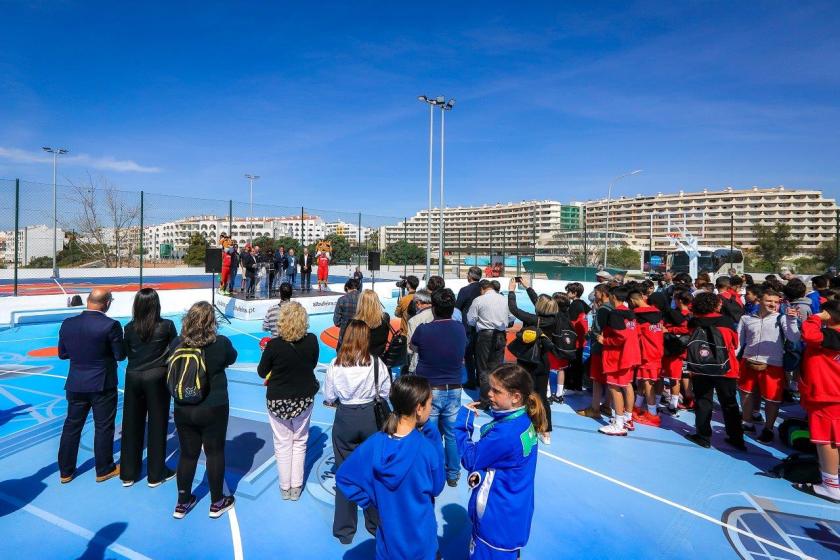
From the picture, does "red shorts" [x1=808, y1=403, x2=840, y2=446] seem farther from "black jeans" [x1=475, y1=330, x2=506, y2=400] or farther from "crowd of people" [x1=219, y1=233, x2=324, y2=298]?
"crowd of people" [x1=219, y1=233, x2=324, y2=298]

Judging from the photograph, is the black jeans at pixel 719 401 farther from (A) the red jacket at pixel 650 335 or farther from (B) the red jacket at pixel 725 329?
(A) the red jacket at pixel 650 335

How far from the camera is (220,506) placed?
3600 mm

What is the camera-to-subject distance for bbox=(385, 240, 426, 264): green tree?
31234mm

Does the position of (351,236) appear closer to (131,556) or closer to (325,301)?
(325,301)

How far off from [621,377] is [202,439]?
14.0 ft

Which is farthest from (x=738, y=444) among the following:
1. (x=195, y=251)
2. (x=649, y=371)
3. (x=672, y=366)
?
(x=195, y=251)

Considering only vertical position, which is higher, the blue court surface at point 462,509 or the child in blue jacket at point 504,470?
the child in blue jacket at point 504,470

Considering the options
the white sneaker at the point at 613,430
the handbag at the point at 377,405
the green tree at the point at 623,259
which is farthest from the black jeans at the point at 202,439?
Answer: the green tree at the point at 623,259

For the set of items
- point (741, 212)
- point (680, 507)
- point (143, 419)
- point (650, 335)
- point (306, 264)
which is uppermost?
point (741, 212)

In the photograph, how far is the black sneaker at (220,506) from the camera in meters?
3.57

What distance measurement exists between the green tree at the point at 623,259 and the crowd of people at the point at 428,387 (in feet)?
179

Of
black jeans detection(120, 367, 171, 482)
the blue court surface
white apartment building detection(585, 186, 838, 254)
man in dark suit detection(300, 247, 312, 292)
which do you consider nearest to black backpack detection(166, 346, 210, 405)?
black jeans detection(120, 367, 171, 482)

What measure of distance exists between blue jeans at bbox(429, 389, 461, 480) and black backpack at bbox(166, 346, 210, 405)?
1.77 meters

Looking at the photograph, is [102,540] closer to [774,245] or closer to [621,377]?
[621,377]
